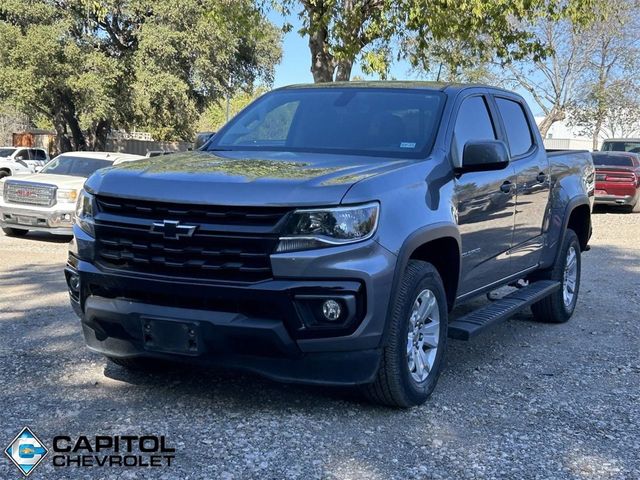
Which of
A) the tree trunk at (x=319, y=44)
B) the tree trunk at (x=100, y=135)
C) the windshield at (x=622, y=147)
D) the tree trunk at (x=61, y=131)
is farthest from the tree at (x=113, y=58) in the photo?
the tree trunk at (x=319, y=44)

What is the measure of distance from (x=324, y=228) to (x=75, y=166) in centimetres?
1068

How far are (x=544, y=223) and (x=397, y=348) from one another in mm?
2868

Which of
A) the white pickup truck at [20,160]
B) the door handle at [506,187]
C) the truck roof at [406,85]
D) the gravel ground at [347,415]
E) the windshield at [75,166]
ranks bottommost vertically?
the white pickup truck at [20,160]

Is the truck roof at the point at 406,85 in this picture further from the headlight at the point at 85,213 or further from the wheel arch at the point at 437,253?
the headlight at the point at 85,213

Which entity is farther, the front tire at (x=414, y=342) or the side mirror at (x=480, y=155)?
the side mirror at (x=480, y=155)

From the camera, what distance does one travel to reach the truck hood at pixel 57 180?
40.5 feet

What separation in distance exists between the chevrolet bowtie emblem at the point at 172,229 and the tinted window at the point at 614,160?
57.7 feet

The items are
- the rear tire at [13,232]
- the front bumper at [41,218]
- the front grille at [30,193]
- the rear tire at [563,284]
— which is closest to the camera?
the rear tire at [563,284]

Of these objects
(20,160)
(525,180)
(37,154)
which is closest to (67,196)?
(525,180)

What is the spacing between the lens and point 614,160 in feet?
65.8

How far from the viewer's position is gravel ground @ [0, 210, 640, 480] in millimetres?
3844

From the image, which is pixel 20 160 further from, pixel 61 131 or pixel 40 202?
pixel 40 202

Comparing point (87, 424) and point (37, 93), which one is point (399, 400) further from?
point (37, 93)

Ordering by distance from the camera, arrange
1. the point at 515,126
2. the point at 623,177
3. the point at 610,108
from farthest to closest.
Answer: the point at 610,108 → the point at 623,177 → the point at 515,126
